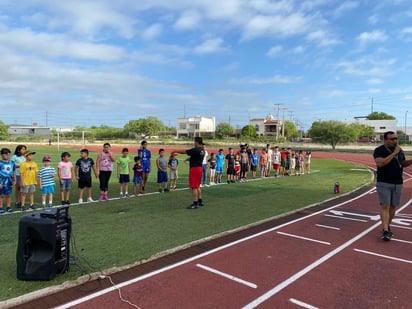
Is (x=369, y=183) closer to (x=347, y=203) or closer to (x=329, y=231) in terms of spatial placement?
(x=347, y=203)

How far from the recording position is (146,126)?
103812 mm

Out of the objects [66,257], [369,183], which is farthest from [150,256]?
[369,183]

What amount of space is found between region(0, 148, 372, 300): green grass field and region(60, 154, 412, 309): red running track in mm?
735

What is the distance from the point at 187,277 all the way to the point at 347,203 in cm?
Result: 747

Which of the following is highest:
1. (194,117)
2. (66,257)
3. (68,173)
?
(194,117)

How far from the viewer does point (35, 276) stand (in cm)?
418

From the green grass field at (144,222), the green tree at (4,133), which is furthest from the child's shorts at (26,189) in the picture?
the green tree at (4,133)

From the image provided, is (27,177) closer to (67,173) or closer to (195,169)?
(67,173)

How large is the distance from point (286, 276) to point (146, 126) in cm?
10171

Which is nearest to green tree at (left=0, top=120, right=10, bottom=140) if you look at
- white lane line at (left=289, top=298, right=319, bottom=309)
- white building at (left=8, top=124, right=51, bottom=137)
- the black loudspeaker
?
white building at (left=8, top=124, right=51, bottom=137)

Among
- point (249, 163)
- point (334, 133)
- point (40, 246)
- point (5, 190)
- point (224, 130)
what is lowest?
point (40, 246)

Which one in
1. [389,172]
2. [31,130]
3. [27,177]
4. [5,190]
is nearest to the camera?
[389,172]

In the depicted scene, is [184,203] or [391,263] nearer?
[391,263]

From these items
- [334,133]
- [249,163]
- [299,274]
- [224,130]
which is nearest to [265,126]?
[224,130]
